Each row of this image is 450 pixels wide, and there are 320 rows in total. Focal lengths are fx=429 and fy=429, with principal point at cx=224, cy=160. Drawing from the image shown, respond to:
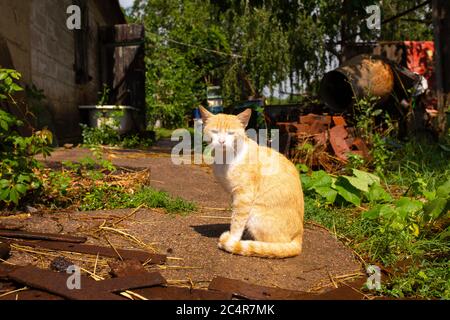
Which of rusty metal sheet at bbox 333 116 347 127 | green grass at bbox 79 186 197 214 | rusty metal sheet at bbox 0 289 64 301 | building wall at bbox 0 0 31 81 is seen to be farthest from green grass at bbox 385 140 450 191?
building wall at bbox 0 0 31 81

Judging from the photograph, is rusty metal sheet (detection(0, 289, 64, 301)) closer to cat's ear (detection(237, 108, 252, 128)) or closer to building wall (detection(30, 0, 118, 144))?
cat's ear (detection(237, 108, 252, 128))

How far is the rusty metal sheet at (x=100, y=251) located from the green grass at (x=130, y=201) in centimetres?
89

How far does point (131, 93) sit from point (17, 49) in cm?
518

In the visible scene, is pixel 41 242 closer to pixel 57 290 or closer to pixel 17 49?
pixel 57 290

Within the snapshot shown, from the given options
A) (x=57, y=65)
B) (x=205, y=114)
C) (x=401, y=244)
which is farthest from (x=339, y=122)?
(x=57, y=65)

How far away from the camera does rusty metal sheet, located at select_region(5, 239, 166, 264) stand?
7.87 feet

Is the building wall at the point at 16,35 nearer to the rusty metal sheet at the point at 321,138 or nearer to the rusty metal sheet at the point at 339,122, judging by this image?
the rusty metal sheet at the point at 321,138

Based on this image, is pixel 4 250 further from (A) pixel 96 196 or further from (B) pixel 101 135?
(B) pixel 101 135

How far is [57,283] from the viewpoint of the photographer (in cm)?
191

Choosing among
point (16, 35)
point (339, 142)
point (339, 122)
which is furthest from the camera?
point (339, 122)

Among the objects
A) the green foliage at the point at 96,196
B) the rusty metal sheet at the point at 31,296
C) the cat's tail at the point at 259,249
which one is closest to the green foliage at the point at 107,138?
the green foliage at the point at 96,196

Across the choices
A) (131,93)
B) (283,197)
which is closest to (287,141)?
(283,197)

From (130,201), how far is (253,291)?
5.98 feet

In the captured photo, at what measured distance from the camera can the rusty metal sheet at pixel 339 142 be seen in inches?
207
